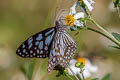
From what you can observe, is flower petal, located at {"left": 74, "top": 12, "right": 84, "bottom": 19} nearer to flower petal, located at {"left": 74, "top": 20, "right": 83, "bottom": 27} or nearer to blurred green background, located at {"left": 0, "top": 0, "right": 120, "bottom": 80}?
flower petal, located at {"left": 74, "top": 20, "right": 83, "bottom": 27}

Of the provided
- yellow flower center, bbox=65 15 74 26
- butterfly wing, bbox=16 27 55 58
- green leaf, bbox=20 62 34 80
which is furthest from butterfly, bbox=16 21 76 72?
green leaf, bbox=20 62 34 80

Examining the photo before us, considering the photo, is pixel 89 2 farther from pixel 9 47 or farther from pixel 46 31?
pixel 9 47

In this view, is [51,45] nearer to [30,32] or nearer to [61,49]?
[61,49]

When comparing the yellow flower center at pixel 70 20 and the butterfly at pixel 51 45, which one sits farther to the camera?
the butterfly at pixel 51 45

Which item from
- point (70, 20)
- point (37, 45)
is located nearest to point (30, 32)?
point (37, 45)

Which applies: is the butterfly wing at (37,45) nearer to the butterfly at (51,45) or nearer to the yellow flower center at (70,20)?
the butterfly at (51,45)

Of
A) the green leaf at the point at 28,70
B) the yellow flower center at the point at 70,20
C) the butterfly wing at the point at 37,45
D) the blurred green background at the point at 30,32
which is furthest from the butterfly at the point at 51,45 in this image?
the blurred green background at the point at 30,32

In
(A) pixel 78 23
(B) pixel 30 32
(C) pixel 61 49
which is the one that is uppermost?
(A) pixel 78 23

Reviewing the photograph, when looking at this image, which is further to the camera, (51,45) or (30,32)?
(30,32)
